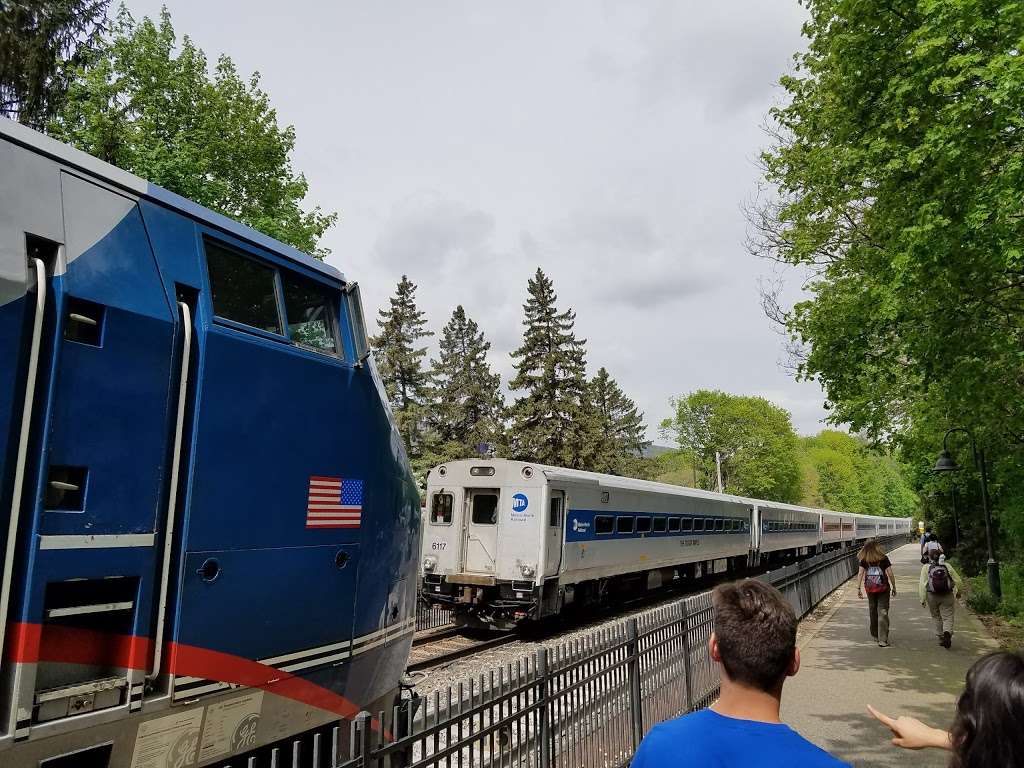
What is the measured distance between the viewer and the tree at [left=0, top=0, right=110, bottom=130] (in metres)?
19.6

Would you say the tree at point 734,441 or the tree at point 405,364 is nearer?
the tree at point 405,364

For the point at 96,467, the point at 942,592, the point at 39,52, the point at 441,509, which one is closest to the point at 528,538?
the point at 441,509

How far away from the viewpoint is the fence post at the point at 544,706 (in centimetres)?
443

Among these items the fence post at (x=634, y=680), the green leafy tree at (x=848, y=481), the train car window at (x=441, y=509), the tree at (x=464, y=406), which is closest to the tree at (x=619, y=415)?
the tree at (x=464, y=406)

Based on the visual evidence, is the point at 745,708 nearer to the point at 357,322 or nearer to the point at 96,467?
the point at 96,467

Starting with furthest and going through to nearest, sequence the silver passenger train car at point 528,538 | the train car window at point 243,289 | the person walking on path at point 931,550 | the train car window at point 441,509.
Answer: the train car window at point 441,509
the silver passenger train car at point 528,538
the person walking on path at point 931,550
the train car window at point 243,289

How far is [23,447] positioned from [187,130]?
25.7 metres

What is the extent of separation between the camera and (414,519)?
5.42m

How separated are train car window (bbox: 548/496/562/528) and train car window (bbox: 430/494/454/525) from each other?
80.5 inches

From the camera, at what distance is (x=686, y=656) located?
7.11m

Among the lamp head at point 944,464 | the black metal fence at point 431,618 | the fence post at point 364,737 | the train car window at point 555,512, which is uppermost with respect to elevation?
the lamp head at point 944,464

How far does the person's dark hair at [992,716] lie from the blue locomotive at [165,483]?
9.89ft

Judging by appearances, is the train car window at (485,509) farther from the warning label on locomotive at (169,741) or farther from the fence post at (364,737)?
the fence post at (364,737)

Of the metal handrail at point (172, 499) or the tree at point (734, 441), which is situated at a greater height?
the tree at point (734, 441)
